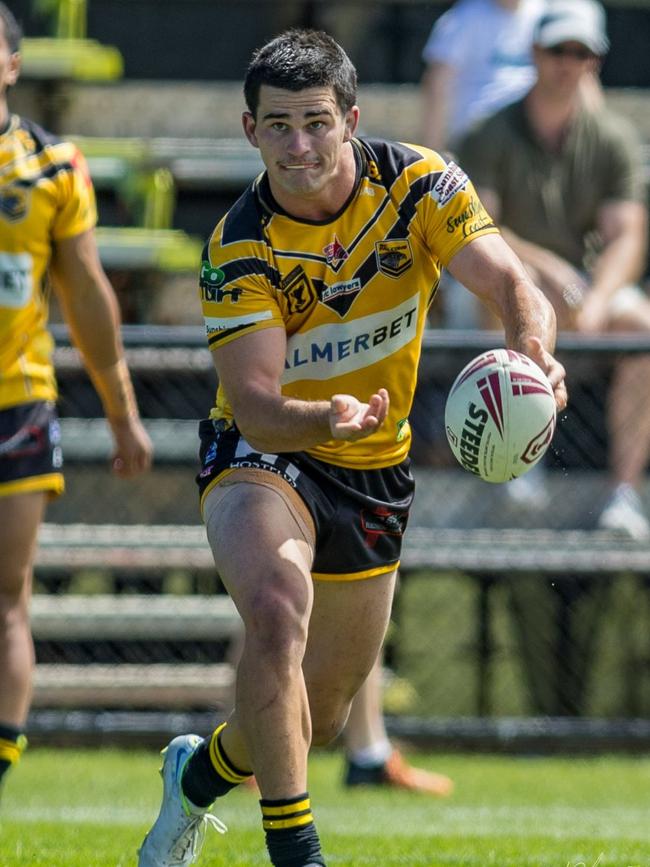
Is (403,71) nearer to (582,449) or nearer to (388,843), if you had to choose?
(582,449)

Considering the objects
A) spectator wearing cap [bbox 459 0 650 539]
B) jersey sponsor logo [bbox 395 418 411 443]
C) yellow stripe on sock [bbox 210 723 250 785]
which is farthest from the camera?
spectator wearing cap [bbox 459 0 650 539]

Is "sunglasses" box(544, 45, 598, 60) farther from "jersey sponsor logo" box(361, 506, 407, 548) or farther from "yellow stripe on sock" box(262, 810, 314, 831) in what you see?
"yellow stripe on sock" box(262, 810, 314, 831)

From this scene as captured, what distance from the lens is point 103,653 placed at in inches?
397

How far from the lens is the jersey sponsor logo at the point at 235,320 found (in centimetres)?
456

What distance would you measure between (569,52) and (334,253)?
4384 mm

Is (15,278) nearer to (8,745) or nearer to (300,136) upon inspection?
(8,745)

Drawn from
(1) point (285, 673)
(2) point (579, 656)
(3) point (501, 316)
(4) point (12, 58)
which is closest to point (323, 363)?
(3) point (501, 316)

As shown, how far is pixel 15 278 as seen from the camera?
6.21 meters

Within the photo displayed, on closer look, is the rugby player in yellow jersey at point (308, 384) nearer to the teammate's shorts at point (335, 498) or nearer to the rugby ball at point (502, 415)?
the teammate's shorts at point (335, 498)

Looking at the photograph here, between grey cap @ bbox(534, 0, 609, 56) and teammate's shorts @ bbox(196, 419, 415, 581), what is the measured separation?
4.26 metres

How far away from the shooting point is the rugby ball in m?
4.26

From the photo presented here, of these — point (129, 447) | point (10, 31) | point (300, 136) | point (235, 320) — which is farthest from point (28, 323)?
point (300, 136)

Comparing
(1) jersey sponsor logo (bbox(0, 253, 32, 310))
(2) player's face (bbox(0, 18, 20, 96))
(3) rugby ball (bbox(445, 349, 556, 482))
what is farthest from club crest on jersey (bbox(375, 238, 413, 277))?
(2) player's face (bbox(0, 18, 20, 96))

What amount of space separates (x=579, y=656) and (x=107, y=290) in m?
5.08
